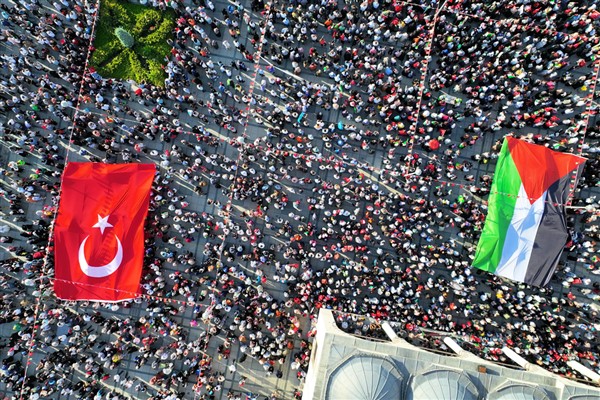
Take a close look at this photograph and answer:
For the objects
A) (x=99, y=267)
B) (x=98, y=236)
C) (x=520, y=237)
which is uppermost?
(x=520, y=237)

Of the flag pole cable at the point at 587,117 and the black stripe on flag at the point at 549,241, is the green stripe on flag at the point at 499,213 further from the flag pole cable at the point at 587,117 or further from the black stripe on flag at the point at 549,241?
the flag pole cable at the point at 587,117

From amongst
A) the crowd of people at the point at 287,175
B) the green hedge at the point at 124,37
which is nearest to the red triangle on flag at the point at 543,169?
the crowd of people at the point at 287,175

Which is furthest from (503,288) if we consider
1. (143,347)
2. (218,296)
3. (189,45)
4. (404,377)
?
(189,45)

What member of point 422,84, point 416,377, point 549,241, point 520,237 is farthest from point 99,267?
point 549,241

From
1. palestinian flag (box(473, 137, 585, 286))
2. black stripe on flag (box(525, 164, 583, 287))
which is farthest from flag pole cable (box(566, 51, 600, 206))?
black stripe on flag (box(525, 164, 583, 287))

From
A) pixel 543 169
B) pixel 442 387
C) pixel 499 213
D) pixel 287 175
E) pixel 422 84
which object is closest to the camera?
pixel 442 387

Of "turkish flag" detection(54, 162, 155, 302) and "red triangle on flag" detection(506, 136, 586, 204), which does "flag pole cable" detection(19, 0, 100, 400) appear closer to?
"turkish flag" detection(54, 162, 155, 302)

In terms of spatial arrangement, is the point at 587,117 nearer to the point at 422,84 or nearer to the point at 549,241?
the point at 549,241
